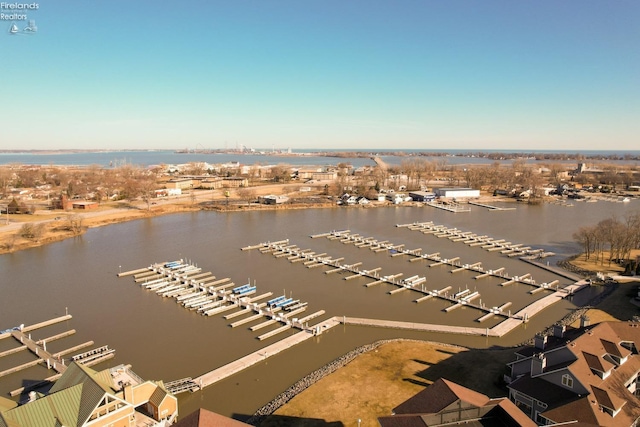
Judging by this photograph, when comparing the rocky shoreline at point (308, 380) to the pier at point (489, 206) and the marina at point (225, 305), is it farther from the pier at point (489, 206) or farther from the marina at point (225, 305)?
the pier at point (489, 206)

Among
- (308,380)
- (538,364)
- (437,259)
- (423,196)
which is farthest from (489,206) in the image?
(308,380)

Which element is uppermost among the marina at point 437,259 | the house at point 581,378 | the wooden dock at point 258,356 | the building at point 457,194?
the building at point 457,194

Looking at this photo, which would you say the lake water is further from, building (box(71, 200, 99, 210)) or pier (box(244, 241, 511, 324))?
building (box(71, 200, 99, 210))

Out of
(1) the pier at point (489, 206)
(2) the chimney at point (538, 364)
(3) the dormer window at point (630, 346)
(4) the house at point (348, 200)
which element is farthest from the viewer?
(4) the house at point (348, 200)

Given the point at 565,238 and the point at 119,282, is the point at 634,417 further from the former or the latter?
the point at 565,238

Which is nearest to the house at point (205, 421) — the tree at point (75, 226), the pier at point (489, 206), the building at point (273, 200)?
the tree at point (75, 226)

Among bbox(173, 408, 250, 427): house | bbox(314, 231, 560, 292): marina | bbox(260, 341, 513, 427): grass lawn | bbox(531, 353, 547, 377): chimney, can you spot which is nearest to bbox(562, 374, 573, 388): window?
bbox(531, 353, 547, 377): chimney

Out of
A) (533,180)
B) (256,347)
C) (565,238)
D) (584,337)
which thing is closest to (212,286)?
(256,347)
